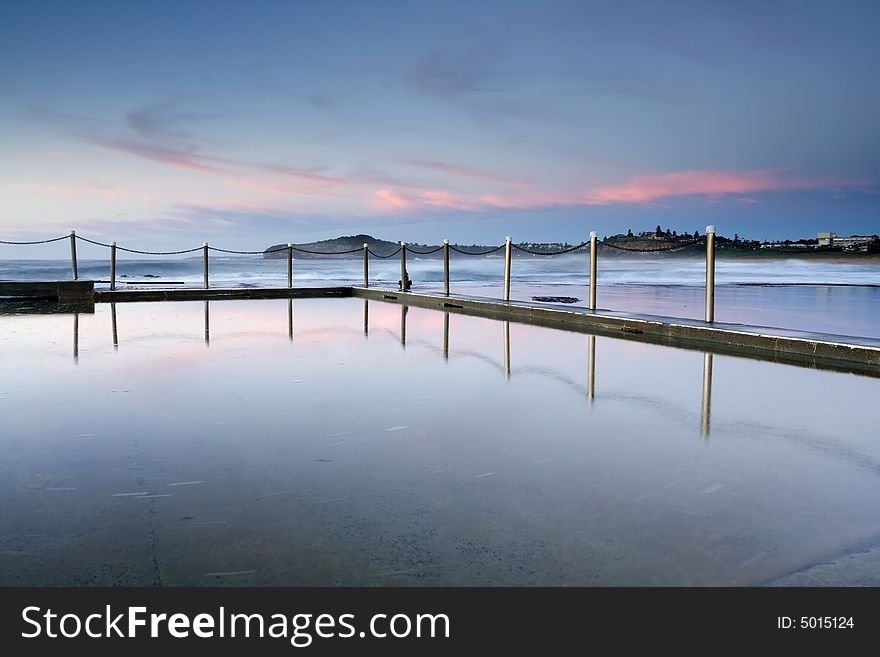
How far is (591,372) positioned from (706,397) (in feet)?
3.04

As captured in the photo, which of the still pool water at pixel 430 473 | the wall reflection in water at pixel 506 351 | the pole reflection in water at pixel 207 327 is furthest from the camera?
the pole reflection in water at pixel 207 327

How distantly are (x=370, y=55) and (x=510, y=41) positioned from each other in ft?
9.70

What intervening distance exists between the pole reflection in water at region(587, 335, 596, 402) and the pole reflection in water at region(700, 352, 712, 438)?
556 millimetres

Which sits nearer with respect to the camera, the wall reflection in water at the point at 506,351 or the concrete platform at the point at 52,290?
the wall reflection in water at the point at 506,351

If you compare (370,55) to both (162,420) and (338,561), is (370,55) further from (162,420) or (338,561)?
(338,561)

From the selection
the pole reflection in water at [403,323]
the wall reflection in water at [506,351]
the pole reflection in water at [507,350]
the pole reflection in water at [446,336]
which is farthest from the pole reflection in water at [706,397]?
the pole reflection in water at [403,323]

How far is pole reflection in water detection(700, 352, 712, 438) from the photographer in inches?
116

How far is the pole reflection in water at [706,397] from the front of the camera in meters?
2.96

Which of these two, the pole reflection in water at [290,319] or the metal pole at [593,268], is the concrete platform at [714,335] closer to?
the metal pole at [593,268]

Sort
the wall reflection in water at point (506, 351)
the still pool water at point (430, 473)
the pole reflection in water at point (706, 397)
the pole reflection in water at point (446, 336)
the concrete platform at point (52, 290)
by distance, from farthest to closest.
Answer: the concrete platform at point (52, 290) < the pole reflection in water at point (446, 336) < the wall reflection in water at point (506, 351) < the pole reflection in water at point (706, 397) < the still pool water at point (430, 473)

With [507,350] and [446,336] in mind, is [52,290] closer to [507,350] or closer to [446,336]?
[446,336]

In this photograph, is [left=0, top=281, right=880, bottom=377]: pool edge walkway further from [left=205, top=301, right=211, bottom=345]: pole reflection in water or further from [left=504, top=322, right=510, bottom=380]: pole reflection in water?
[left=205, top=301, right=211, bottom=345]: pole reflection in water

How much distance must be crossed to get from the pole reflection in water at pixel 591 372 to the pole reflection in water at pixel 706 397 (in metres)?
0.56
